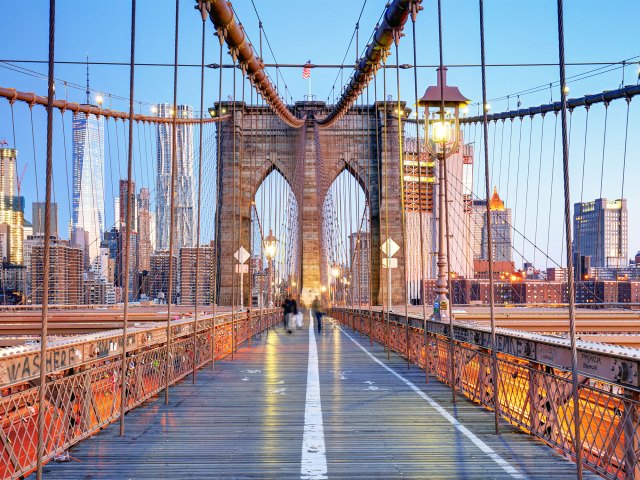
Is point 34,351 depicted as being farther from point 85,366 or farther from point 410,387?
point 410,387

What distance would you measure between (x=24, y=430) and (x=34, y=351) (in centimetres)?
88

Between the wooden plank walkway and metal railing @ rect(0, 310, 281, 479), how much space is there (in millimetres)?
241

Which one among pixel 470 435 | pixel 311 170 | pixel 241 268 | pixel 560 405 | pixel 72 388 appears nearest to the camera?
pixel 560 405

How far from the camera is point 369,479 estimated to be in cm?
598

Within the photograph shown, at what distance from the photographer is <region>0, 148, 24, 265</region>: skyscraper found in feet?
193

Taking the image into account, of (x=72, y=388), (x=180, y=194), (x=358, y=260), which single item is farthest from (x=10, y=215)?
(x=72, y=388)

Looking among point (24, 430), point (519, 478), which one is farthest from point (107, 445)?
point (519, 478)

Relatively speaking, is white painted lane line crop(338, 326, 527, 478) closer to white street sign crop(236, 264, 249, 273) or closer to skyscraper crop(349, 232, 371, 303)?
white street sign crop(236, 264, 249, 273)

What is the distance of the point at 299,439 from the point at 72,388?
240 cm

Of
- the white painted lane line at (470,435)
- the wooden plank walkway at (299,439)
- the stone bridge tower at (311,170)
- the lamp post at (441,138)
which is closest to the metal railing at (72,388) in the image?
the wooden plank walkway at (299,439)

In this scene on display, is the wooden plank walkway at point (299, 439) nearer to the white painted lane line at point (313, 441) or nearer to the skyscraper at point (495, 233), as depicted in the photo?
the white painted lane line at point (313, 441)

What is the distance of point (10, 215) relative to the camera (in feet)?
289

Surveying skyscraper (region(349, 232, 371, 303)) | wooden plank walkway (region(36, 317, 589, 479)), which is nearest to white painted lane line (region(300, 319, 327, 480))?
wooden plank walkway (region(36, 317, 589, 479))

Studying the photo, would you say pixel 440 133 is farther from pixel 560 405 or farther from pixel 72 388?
pixel 72 388
